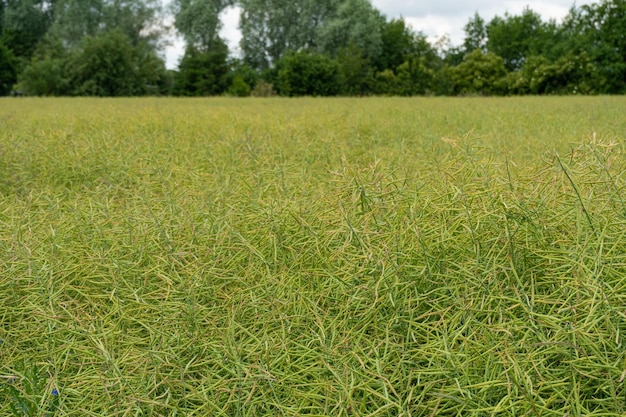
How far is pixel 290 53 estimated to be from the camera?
91.4ft

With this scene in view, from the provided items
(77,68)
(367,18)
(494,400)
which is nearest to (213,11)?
(367,18)

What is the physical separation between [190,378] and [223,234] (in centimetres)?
101

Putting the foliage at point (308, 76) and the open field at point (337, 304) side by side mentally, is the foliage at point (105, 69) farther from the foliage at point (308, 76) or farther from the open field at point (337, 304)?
the open field at point (337, 304)

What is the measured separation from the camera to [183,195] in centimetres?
386

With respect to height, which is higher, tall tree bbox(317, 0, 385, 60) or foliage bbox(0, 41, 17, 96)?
tall tree bbox(317, 0, 385, 60)

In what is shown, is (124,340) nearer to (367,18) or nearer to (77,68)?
(77,68)

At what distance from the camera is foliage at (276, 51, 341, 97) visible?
86.8 ft

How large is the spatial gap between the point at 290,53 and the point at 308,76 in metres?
2.19

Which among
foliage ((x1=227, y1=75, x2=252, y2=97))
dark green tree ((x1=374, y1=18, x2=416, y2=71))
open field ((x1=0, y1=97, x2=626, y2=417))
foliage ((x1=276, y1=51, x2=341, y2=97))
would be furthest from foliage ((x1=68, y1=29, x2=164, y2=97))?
open field ((x1=0, y1=97, x2=626, y2=417))

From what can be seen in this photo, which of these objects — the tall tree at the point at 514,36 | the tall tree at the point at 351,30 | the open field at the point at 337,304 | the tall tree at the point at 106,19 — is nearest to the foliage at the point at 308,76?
the tall tree at the point at 351,30

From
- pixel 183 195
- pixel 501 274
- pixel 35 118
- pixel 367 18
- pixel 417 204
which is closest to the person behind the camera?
pixel 501 274

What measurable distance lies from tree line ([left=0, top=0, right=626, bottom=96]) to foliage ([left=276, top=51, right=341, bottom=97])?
0.16ft

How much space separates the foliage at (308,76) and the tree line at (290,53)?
0.16 ft

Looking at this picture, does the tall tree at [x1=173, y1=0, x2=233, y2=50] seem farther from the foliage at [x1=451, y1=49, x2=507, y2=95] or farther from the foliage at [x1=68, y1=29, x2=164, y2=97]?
the foliage at [x1=451, y1=49, x2=507, y2=95]
